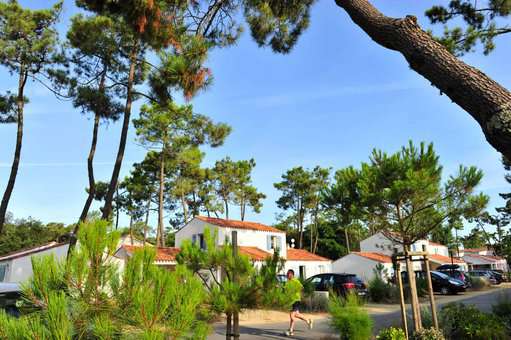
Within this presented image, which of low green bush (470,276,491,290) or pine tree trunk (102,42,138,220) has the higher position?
pine tree trunk (102,42,138,220)

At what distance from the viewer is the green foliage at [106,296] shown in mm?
2143

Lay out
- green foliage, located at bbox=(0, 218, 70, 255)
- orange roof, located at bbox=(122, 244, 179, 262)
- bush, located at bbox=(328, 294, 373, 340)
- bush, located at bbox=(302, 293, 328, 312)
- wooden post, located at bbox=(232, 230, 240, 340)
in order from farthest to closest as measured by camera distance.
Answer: green foliage, located at bbox=(0, 218, 70, 255) → bush, located at bbox=(302, 293, 328, 312) → bush, located at bbox=(328, 294, 373, 340) → wooden post, located at bbox=(232, 230, 240, 340) → orange roof, located at bbox=(122, 244, 179, 262)

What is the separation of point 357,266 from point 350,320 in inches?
1156

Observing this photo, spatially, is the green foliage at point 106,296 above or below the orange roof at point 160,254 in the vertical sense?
below

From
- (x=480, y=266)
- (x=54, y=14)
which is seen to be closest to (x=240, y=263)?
(x=54, y=14)

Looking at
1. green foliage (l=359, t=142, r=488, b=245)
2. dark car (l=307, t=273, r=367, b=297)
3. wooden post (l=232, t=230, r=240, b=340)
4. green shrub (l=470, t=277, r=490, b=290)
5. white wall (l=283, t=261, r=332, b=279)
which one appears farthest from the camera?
white wall (l=283, t=261, r=332, b=279)

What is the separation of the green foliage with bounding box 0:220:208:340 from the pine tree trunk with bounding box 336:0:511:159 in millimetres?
2216

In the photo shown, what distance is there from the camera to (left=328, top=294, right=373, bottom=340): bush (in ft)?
25.7

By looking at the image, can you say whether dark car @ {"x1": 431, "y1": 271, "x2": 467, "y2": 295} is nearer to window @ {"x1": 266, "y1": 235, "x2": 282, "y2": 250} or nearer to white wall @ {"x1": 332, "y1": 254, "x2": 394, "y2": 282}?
white wall @ {"x1": 332, "y1": 254, "x2": 394, "y2": 282}

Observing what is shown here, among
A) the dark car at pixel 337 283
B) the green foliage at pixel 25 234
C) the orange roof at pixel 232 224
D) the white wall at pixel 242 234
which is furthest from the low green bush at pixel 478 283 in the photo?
the green foliage at pixel 25 234

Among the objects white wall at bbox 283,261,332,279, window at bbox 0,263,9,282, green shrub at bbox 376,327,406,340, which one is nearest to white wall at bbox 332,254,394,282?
white wall at bbox 283,261,332,279

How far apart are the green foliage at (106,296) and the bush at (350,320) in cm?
620

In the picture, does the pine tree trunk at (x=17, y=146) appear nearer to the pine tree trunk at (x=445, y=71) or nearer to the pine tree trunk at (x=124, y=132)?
the pine tree trunk at (x=124, y=132)

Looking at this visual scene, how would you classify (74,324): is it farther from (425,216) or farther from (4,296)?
(425,216)
